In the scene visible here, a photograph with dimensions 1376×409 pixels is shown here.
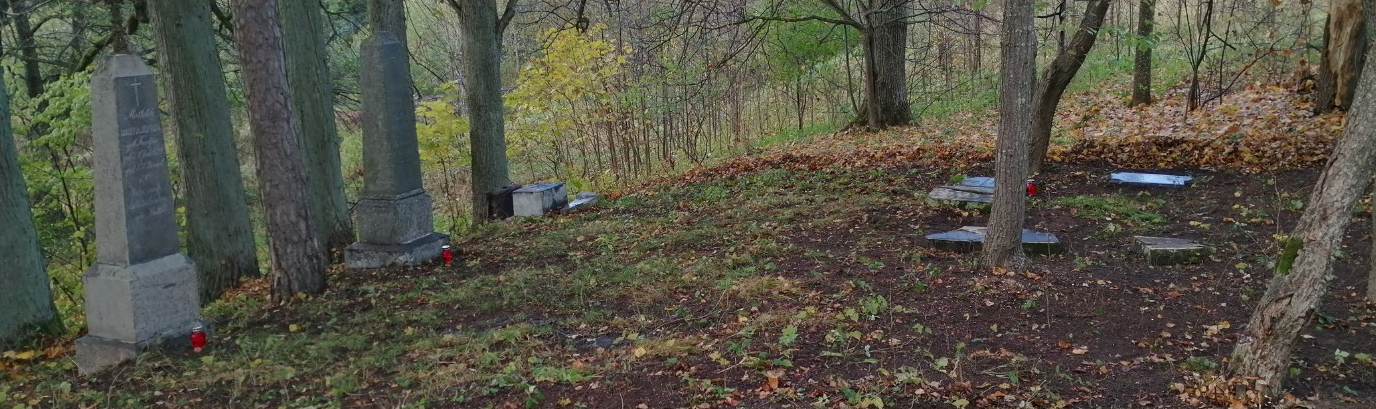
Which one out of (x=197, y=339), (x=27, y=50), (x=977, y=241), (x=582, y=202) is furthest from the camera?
(x=27, y=50)

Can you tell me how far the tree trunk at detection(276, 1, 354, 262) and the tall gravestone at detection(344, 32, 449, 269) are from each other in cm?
77

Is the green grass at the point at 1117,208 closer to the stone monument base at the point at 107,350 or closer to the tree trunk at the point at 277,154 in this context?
the tree trunk at the point at 277,154

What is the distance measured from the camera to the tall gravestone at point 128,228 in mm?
5797

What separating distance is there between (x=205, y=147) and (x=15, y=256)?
2.37 m

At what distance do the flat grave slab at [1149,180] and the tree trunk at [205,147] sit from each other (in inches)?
379

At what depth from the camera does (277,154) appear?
7180 mm

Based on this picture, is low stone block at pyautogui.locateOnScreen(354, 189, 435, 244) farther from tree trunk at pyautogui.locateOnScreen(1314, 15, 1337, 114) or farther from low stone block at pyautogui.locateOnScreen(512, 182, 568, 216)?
tree trunk at pyautogui.locateOnScreen(1314, 15, 1337, 114)

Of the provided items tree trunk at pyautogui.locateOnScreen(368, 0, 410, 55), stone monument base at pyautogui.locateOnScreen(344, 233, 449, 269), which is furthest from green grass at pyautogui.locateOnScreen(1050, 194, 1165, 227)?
tree trunk at pyautogui.locateOnScreen(368, 0, 410, 55)

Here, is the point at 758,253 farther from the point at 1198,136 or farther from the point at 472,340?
the point at 1198,136

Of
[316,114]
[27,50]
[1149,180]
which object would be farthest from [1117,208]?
[27,50]

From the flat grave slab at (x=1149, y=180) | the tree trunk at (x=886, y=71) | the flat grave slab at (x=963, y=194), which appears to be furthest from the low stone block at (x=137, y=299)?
the tree trunk at (x=886, y=71)

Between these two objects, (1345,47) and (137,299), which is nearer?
(137,299)

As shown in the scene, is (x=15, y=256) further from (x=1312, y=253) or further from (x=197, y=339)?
(x=1312, y=253)

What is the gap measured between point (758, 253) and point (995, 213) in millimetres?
2194
